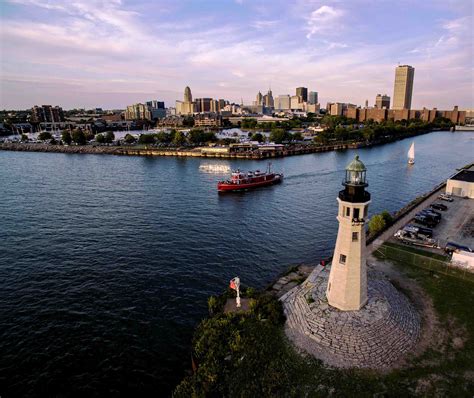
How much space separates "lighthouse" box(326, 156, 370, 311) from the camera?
22.2 meters

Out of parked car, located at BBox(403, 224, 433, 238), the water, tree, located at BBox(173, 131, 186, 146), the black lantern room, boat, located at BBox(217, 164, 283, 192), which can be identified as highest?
the black lantern room

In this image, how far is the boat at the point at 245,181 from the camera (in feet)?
253

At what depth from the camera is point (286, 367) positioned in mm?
20938

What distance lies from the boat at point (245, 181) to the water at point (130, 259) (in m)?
3.08

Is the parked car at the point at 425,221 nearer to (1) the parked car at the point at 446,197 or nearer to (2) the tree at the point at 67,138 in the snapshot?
(1) the parked car at the point at 446,197

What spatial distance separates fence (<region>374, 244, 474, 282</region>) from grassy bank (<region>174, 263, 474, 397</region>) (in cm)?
557

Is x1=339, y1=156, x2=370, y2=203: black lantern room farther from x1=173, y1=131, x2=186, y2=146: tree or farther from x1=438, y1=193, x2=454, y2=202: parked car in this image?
x1=173, y1=131, x2=186, y2=146: tree

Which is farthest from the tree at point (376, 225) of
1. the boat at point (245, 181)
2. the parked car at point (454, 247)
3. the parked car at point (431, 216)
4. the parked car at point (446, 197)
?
the boat at point (245, 181)

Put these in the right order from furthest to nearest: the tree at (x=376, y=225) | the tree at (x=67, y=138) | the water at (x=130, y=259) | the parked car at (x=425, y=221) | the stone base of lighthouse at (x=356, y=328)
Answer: the tree at (x=67, y=138)
the parked car at (x=425, y=221)
the tree at (x=376, y=225)
the water at (x=130, y=259)
the stone base of lighthouse at (x=356, y=328)

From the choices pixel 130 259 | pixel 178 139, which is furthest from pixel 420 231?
pixel 178 139

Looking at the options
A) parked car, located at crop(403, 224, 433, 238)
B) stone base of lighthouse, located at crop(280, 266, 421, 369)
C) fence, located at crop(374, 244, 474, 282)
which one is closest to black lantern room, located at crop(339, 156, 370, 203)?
stone base of lighthouse, located at crop(280, 266, 421, 369)

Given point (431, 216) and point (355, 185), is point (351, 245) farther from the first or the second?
point (431, 216)

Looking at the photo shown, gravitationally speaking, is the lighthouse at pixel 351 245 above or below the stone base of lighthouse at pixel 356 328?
above

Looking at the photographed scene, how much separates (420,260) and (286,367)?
69.7ft
